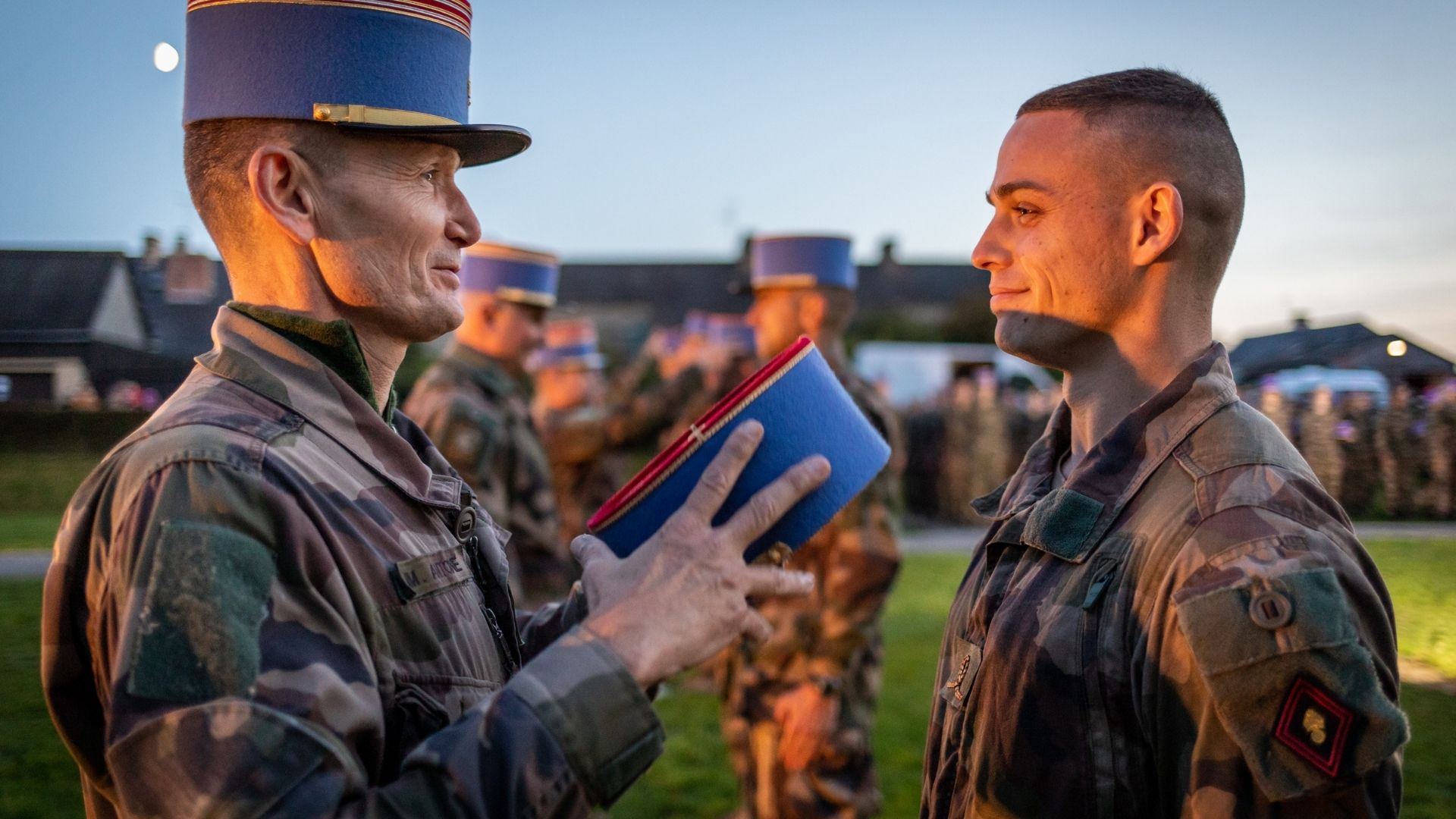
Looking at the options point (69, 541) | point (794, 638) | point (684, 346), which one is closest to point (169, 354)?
point (69, 541)

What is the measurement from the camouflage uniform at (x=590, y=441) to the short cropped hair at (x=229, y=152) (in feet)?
23.6

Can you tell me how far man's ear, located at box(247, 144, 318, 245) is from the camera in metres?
2.05

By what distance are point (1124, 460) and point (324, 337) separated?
164 centimetres

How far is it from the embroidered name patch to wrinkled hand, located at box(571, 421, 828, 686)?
31cm

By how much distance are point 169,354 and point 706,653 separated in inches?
125

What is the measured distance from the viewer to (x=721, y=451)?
6.07 ft

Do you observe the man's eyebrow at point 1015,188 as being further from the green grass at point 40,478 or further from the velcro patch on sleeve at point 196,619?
the green grass at point 40,478

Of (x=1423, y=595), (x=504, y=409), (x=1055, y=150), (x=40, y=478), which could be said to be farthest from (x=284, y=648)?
(x=1423, y=595)

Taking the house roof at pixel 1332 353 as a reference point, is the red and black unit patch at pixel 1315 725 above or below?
below

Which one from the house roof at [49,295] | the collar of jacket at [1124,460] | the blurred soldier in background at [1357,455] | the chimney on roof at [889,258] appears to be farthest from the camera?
the chimney on roof at [889,258]

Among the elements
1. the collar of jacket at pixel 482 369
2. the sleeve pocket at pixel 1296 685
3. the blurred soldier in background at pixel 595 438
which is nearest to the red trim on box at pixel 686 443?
the sleeve pocket at pixel 1296 685

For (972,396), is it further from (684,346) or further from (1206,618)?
(1206,618)

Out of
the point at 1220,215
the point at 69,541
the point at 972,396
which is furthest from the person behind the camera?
the point at 972,396

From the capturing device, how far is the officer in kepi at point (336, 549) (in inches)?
60.9
